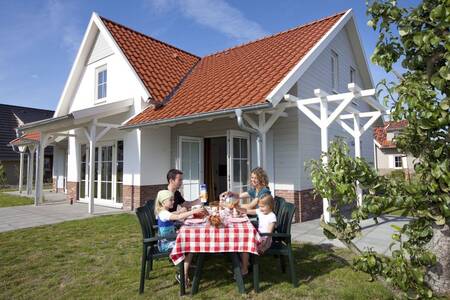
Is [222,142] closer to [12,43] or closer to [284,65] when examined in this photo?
[284,65]

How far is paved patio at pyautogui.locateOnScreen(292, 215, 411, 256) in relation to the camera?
5.43 metres

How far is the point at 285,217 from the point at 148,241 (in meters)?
1.91

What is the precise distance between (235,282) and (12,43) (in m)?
10.6

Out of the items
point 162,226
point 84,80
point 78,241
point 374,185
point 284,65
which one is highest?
point 84,80

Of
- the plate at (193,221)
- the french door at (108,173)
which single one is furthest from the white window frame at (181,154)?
the plate at (193,221)

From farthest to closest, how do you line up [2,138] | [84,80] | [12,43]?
[2,138] → [84,80] → [12,43]

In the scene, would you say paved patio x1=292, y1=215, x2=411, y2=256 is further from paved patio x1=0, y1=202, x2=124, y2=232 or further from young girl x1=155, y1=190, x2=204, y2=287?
paved patio x1=0, y1=202, x2=124, y2=232

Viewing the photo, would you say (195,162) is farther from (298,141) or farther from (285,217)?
(285,217)

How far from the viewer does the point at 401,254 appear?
7.83 ft

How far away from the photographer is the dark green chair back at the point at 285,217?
4.11m

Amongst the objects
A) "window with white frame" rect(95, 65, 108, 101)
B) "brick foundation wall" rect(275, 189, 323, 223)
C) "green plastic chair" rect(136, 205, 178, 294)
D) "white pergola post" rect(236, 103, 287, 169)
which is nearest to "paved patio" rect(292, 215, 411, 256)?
"brick foundation wall" rect(275, 189, 323, 223)

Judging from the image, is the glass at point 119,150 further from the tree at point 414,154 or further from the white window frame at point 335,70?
the tree at point 414,154

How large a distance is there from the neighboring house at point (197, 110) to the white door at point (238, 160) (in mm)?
28

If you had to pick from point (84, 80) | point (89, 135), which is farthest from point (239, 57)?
point (84, 80)
